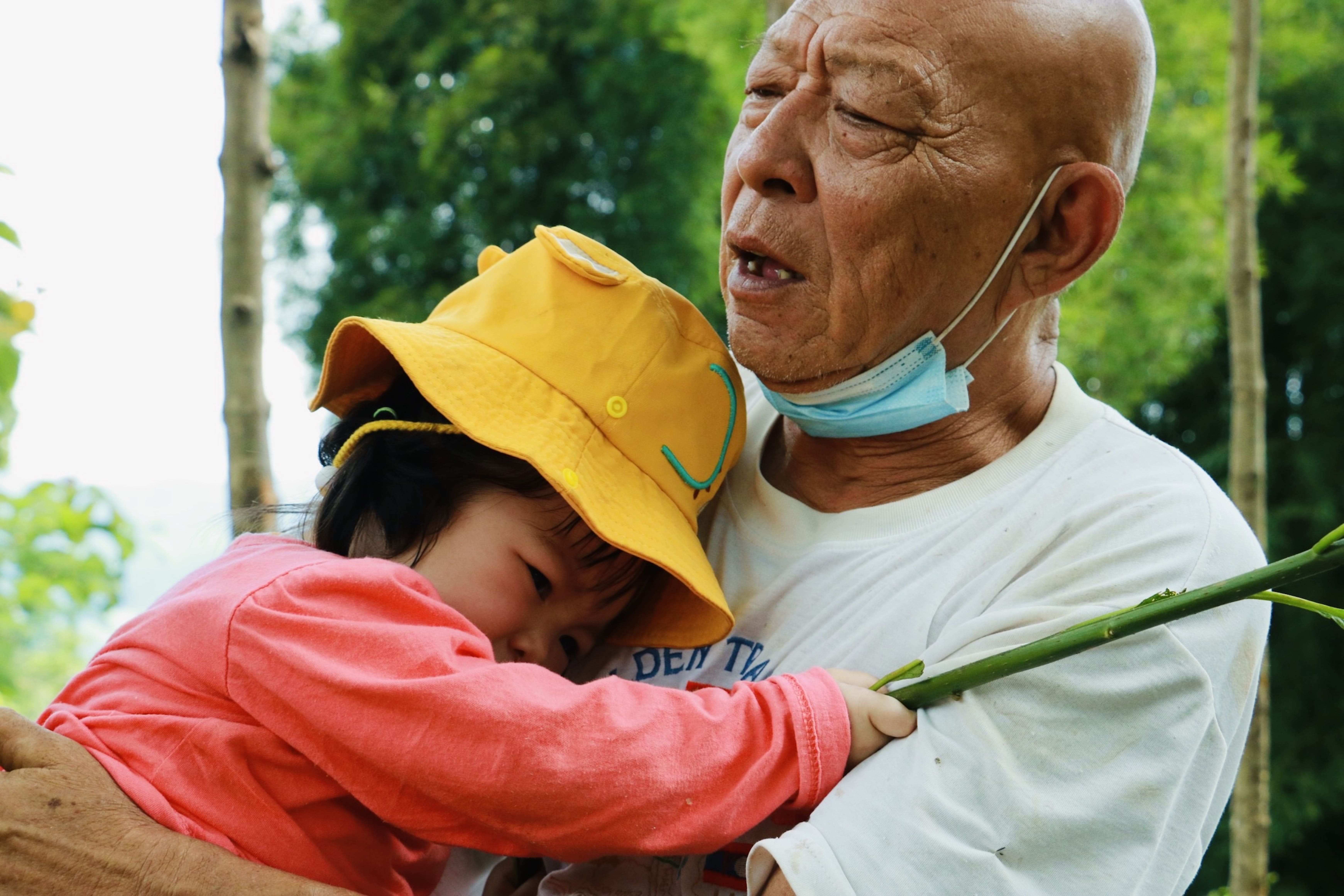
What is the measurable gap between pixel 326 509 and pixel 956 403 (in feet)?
3.20

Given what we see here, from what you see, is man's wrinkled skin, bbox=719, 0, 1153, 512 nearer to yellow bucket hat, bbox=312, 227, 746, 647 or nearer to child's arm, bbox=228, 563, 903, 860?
yellow bucket hat, bbox=312, 227, 746, 647

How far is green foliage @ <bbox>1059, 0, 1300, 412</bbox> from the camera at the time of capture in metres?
12.1

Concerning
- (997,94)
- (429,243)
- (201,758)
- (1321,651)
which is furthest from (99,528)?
(1321,651)

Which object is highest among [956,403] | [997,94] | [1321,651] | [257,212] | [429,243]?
[997,94]

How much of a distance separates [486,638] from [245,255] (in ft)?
5.48

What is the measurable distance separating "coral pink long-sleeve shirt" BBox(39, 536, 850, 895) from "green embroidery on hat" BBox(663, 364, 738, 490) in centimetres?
39

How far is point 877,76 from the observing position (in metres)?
1.87

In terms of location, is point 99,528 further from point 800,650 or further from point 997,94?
point 997,94

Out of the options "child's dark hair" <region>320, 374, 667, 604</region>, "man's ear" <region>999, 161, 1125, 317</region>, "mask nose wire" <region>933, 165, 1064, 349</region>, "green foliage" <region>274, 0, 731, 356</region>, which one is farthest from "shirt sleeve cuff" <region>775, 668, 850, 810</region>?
"green foliage" <region>274, 0, 731, 356</region>

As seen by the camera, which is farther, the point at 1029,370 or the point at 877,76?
the point at 1029,370

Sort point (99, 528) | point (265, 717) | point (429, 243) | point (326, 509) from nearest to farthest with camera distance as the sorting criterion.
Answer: point (265, 717) < point (326, 509) < point (99, 528) < point (429, 243)

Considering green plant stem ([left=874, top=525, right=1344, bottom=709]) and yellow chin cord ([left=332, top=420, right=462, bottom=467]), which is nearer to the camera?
green plant stem ([left=874, top=525, right=1344, bottom=709])

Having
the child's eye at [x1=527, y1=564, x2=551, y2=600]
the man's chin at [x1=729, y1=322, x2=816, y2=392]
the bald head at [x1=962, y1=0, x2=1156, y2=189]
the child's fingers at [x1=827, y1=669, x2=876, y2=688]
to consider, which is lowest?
the child's fingers at [x1=827, y1=669, x2=876, y2=688]

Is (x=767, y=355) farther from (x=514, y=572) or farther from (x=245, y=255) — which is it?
(x=245, y=255)
